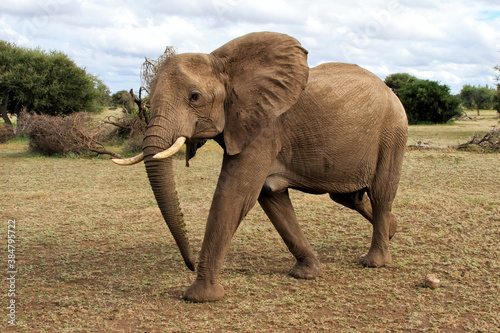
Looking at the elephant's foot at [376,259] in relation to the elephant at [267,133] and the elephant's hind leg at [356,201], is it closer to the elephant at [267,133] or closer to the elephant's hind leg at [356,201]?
the elephant at [267,133]

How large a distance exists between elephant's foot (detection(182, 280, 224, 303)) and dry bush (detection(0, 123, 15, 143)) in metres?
17.8

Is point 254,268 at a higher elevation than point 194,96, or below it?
below

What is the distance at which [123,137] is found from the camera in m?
17.7

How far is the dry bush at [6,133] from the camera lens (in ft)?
63.9

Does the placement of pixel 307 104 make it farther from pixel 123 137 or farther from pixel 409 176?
pixel 123 137

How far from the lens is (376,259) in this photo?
519cm

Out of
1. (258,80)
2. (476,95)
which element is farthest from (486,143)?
(476,95)

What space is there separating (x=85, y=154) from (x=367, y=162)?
1195cm

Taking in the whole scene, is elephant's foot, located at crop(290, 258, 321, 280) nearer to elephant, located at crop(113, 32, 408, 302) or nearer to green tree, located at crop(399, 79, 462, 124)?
elephant, located at crop(113, 32, 408, 302)

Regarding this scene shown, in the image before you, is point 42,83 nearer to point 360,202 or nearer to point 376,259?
point 360,202

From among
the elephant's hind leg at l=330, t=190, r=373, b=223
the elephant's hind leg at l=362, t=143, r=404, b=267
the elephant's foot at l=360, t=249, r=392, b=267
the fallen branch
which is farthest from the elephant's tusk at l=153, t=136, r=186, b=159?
the fallen branch

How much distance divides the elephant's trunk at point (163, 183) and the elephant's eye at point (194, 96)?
1.36ft

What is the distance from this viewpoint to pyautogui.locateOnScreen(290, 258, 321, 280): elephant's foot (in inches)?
191

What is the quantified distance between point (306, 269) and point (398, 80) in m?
43.9
